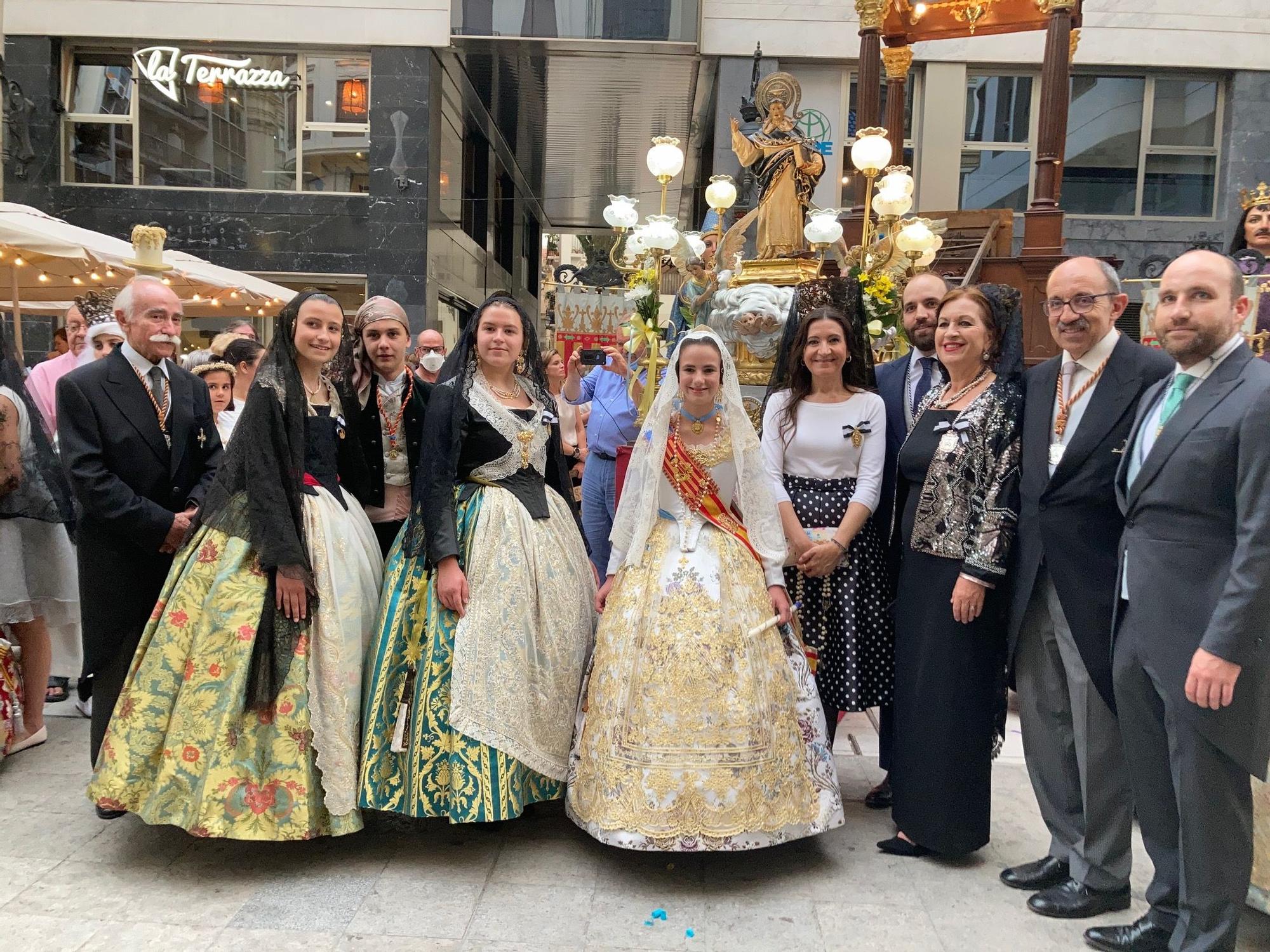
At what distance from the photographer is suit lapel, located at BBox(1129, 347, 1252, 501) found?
8.72ft

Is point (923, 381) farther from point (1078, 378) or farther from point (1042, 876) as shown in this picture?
point (1042, 876)

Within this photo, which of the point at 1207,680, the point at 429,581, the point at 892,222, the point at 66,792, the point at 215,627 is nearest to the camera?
the point at 1207,680

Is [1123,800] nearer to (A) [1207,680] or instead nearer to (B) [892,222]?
(A) [1207,680]

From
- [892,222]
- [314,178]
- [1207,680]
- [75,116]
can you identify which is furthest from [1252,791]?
[75,116]

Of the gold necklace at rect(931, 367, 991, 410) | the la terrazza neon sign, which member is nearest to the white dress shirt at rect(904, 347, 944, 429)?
the gold necklace at rect(931, 367, 991, 410)

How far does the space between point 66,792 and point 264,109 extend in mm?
11659

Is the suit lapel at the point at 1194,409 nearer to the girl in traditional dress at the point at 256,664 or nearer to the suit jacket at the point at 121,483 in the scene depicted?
the girl in traditional dress at the point at 256,664

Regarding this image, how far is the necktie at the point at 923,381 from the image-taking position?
390 cm

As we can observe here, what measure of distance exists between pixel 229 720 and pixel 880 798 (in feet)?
8.54

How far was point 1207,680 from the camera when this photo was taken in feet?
8.39

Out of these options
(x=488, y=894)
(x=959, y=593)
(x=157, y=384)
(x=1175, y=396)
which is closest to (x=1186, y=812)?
(x=959, y=593)

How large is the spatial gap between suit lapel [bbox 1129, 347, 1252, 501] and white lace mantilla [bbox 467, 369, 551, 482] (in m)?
2.12

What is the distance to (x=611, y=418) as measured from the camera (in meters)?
5.64

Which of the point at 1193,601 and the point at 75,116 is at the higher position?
the point at 75,116
